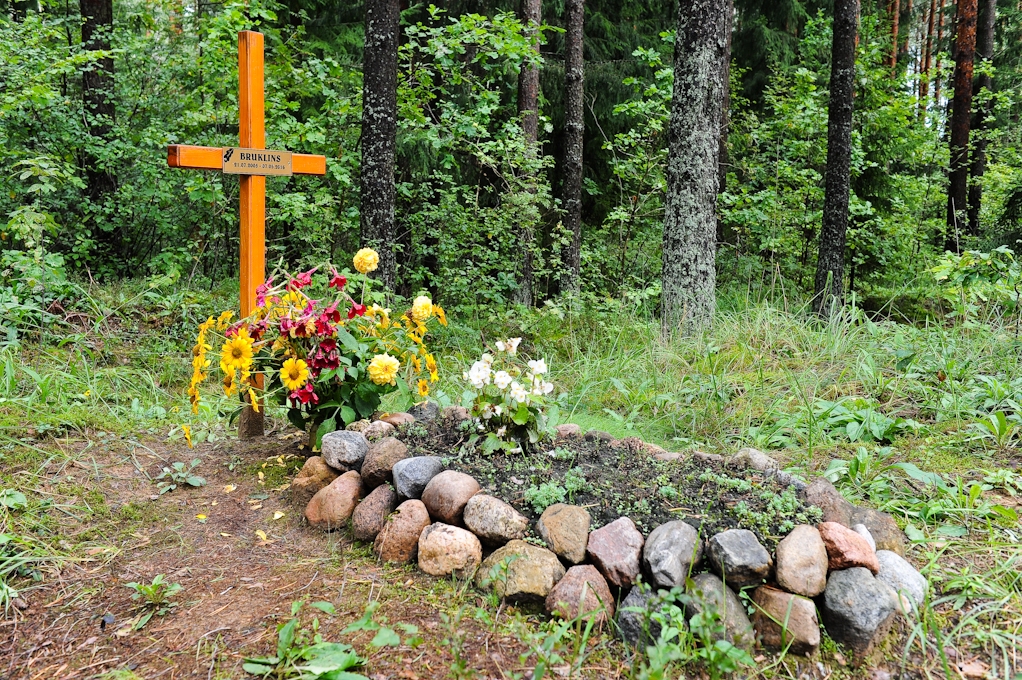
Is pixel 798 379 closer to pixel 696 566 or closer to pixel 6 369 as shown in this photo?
pixel 696 566

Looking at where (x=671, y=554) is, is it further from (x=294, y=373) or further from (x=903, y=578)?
(x=294, y=373)

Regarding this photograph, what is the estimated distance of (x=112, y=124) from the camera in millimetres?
7117

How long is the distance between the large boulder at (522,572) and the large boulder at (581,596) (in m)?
0.04

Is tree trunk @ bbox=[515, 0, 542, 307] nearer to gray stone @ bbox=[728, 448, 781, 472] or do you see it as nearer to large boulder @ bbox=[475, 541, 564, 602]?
gray stone @ bbox=[728, 448, 781, 472]

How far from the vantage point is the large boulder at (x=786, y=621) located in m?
2.18

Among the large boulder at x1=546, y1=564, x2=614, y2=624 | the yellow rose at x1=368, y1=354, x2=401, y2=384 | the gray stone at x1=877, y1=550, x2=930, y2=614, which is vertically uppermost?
the yellow rose at x1=368, y1=354, x2=401, y2=384

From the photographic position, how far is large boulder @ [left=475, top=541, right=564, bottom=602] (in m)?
2.36

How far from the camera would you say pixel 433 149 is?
26.1ft

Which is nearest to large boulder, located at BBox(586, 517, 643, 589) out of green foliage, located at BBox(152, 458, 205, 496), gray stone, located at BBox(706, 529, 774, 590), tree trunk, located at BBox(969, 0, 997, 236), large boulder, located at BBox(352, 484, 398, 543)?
gray stone, located at BBox(706, 529, 774, 590)

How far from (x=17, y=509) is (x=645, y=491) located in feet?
8.15

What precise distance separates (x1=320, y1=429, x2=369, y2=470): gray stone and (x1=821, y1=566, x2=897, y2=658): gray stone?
188cm

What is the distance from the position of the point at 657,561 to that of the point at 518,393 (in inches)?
36.7

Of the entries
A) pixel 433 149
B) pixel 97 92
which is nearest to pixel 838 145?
pixel 433 149

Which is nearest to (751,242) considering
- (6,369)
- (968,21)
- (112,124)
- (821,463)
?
(968,21)
